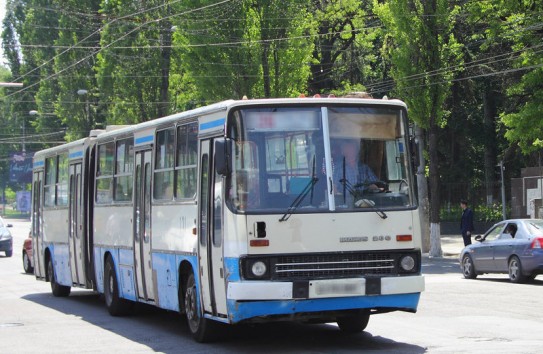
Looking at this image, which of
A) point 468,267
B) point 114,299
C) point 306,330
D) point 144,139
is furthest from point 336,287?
point 468,267

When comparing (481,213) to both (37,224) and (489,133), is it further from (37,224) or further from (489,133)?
(37,224)

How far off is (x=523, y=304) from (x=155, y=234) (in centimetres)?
634

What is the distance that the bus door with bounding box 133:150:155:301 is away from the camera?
52.2 feet

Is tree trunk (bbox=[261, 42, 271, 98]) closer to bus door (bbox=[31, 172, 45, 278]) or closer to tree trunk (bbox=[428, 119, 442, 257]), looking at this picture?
tree trunk (bbox=[428, 119, 442, 257])

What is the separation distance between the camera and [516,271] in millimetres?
23266

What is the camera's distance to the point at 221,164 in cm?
1217

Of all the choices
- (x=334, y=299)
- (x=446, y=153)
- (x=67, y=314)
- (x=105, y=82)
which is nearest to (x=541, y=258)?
(x=67, y=314)

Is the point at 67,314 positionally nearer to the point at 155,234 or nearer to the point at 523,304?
the point at 155,234

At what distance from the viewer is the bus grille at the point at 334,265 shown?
40.0ft

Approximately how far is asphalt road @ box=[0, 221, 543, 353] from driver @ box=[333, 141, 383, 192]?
1.90 m

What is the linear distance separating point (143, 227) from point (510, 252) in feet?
33.9

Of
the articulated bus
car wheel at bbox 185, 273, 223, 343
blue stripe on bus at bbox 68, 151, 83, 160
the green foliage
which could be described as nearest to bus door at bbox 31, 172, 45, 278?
blue stripe on bus at bbox 68, 151, 83, 160

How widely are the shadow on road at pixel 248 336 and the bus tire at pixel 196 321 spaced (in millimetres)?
110

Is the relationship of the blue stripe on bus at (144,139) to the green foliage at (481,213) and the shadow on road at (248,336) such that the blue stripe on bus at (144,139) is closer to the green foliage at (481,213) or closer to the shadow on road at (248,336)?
the shadow on road at (248,336)
